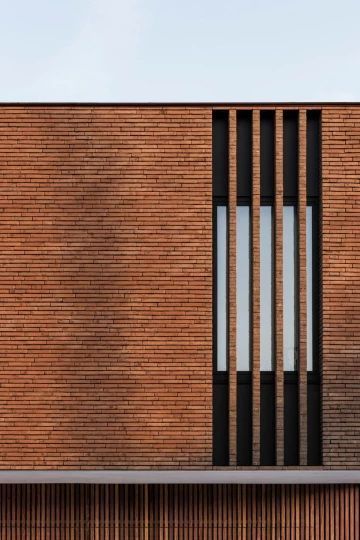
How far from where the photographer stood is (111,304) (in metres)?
16.5

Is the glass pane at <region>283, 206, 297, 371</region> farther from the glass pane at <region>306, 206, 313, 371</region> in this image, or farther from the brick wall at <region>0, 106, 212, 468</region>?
the brick wall at <region>0, 106, 212, 468</region>

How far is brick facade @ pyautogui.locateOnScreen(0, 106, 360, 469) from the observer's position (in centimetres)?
1620

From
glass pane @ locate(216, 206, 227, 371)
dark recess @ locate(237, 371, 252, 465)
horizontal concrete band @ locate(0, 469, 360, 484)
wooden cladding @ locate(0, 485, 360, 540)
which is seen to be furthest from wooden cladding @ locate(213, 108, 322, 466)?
horizontal concrete band @ locate(0, 469, 360, 484)

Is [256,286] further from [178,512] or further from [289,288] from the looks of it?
[178,512]

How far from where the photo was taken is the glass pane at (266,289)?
54.4 feet

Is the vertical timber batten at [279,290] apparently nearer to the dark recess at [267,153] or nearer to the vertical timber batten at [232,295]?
the dark recess at [267,153]

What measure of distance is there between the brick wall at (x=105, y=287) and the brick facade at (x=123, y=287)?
0.06ft

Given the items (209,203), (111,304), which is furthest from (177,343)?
(209,203)

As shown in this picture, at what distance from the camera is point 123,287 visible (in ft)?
54.1

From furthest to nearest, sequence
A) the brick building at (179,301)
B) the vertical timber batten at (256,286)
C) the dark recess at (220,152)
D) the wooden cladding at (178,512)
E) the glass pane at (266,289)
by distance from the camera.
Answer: the dark recess at (220,152) < the glass pane at (266,289) < the vertical timber batten at (256,286) < the brick building at (179,301) < the wooden cladding at (178,512)

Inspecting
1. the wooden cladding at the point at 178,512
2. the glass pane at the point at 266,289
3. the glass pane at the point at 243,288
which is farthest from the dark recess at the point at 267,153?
the wooden cladding at the point at 178,512

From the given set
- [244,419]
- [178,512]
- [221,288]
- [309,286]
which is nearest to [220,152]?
[221,288]

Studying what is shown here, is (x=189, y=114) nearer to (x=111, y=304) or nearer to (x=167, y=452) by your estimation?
(x=111, y=304)

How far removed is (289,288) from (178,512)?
169 inches
